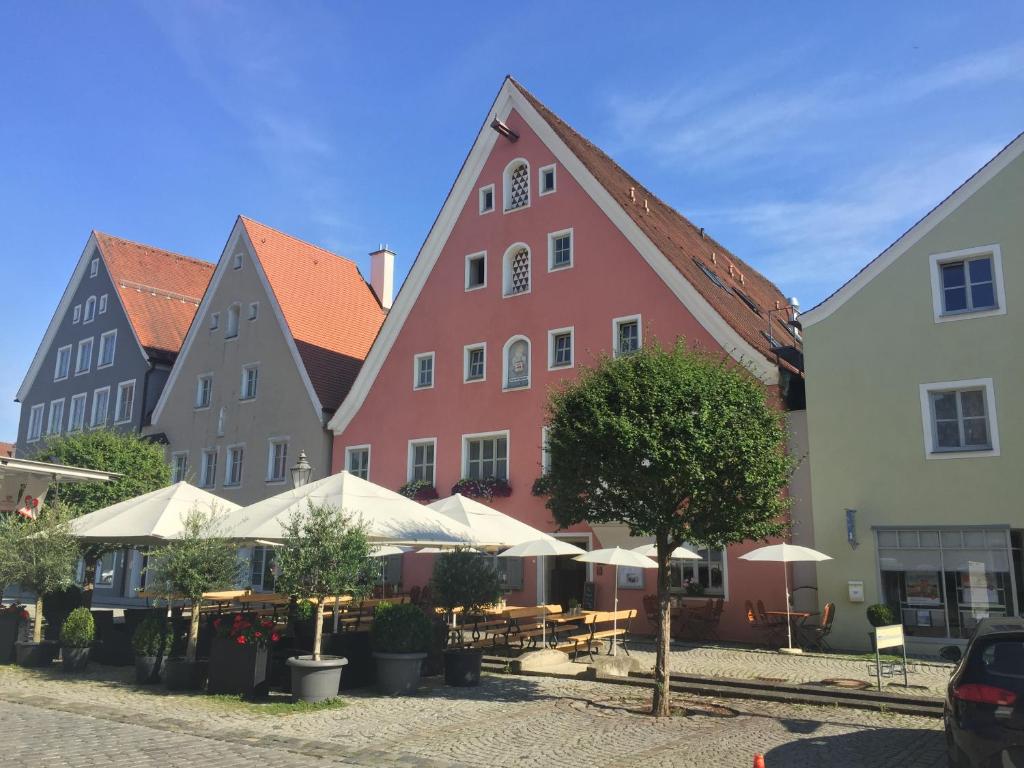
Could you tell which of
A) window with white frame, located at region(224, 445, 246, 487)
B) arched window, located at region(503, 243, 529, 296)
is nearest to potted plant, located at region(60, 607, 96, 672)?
arched window, located at region(503, 243, 529, 296)

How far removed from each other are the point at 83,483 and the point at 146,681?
12221 millimetres

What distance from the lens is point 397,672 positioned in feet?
40.1

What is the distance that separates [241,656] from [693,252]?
18709mm

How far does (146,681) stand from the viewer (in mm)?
13109

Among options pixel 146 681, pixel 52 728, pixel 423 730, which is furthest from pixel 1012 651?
pixel 146 681

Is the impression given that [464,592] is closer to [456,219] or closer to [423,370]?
[423,370]

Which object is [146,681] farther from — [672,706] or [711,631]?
[711,631]

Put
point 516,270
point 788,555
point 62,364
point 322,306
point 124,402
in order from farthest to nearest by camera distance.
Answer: point 62,364, point 124,402, point 322,306, point 516,270, point 788,555

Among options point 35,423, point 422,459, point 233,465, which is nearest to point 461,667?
point 422,459

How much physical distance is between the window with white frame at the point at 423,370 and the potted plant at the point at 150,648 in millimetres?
13715

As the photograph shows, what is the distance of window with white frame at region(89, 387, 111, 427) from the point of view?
3628cm

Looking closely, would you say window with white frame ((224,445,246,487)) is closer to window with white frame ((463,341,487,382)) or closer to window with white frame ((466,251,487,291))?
window with white frame ((463,341,487,382))

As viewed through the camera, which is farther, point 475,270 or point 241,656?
point 475,270

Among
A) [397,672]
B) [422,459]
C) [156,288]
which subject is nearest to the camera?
[397,672]
